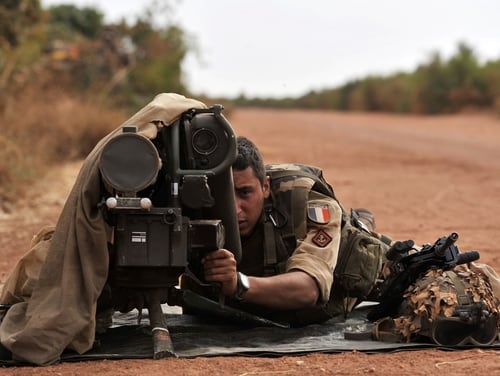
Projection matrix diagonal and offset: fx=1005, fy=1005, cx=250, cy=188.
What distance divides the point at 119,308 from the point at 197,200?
3.18ft

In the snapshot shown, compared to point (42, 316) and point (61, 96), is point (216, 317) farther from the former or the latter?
point (61, 96)

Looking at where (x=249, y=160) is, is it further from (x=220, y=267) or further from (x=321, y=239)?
(x=220, y=267)

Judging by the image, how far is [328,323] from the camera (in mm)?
5430

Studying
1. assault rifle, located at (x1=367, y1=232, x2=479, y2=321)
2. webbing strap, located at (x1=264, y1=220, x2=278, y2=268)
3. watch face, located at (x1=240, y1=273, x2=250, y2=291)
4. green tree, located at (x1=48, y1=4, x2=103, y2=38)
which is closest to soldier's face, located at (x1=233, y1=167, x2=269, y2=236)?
webbing strap, located at (x1=264, y1=220, x2=278, y2=268)

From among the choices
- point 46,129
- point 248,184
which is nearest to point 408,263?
point 248,184

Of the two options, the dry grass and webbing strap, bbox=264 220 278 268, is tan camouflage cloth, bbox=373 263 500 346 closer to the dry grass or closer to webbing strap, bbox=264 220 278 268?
webbing strap, bbox=264 220 278 268

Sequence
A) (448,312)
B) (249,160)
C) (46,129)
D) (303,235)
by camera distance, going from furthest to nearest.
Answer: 1. (46,129)
2. (303,235)
3. (249,160)
4. (448,312)

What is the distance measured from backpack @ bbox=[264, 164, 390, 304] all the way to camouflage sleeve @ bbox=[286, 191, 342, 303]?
0.06m

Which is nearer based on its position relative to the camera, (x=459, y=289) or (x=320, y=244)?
(x=459, y=289)

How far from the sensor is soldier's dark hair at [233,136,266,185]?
16.5 feet

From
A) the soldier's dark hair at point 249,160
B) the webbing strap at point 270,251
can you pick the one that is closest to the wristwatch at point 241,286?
the webbing strap at point 270,251

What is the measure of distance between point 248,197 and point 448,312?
3.76ft

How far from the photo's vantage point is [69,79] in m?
17.4

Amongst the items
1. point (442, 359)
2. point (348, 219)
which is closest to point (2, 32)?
point (348, 219)
